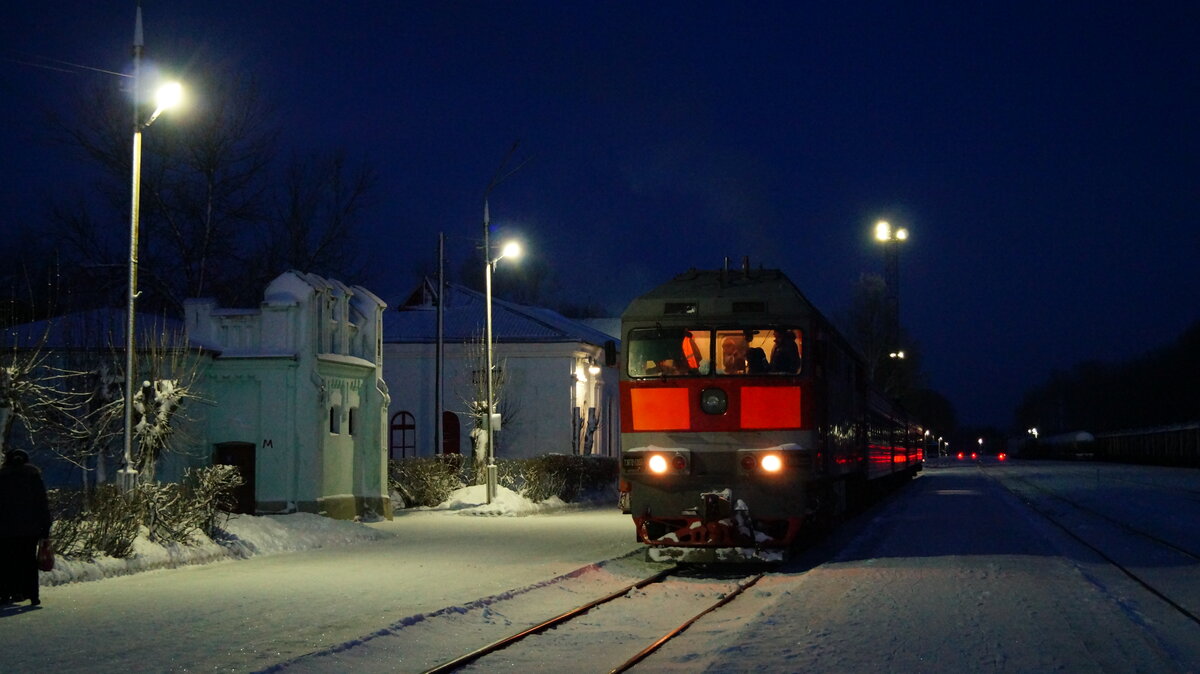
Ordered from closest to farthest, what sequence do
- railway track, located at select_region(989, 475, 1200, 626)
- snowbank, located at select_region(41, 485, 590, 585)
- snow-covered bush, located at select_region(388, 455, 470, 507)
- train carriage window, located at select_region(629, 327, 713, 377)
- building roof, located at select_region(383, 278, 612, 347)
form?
railway track, located at select_region(989, 475, 1200, 626)
snowbank, located at select_region(41, 485, 590, 585)
train carriage window, located at select_region(629, 327, 713, 377)
snow-covered bush, located at select_region(388, 455, 470, 507)
building roof, located at select_region(383, 278, 612, 347)

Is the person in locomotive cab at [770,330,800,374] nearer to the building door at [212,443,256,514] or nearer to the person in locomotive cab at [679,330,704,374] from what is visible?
the person in locomotive cab at [679,330,704,374]

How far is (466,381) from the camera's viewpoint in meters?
47.7

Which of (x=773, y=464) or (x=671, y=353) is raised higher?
(x=671, y=353)

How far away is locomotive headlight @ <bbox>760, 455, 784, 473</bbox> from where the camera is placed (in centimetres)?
1681

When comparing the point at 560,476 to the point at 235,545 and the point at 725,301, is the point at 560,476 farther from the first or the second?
the point at 725,301

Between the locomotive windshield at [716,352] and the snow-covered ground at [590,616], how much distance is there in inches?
115

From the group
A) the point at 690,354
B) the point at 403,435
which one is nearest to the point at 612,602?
the point at 690,354

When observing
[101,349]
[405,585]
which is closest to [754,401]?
[405,585]

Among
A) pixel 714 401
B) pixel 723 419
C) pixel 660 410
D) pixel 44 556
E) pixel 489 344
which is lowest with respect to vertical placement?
pixel 44 556

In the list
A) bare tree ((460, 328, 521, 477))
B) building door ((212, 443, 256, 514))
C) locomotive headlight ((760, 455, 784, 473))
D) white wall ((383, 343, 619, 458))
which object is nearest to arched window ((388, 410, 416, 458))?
white wall ((383, 343, 619, 458))

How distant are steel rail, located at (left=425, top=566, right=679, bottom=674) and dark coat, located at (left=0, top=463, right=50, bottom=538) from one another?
5.52 meters

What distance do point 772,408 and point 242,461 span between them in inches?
562

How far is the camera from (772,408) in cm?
1714

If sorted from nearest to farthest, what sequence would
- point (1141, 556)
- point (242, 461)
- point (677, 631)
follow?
point (677, 631) < point (1141, 556) < point (242, 461)
